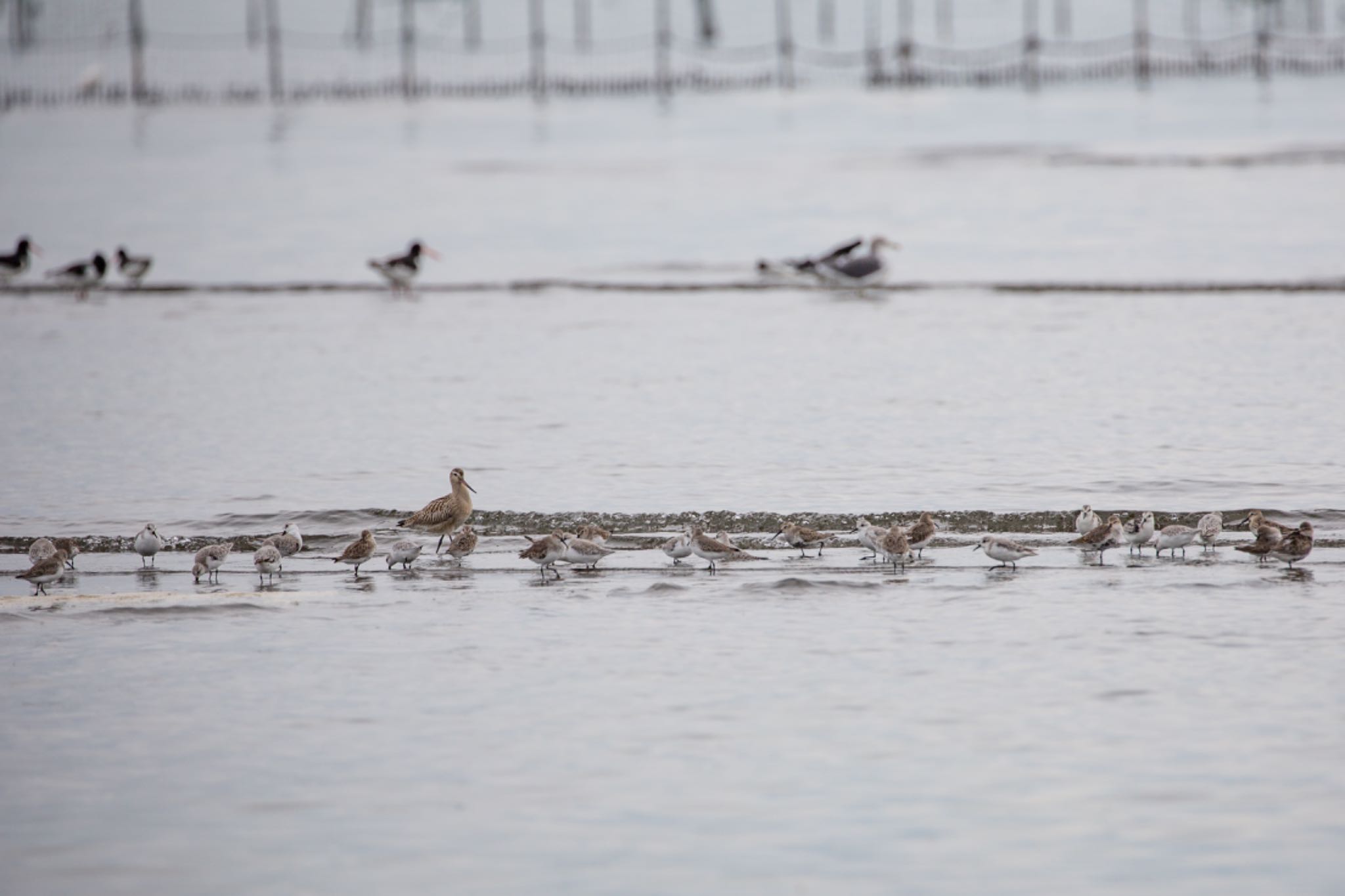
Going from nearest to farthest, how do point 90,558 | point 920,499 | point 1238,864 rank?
point 1238,864 < point 90,558 < point 920,499

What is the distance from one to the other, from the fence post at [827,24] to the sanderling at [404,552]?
417 feet

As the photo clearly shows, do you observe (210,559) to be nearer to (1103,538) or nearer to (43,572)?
(43,572)

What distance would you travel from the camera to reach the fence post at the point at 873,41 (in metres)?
104

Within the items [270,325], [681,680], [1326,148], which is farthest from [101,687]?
[1326,148]

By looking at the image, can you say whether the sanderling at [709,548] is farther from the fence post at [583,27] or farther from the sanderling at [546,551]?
the fence post at [583,27]

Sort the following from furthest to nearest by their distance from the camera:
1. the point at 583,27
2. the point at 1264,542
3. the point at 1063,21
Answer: the point at 1063,21 → the point at 583,27 → the point at 1264,542

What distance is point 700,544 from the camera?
11469 mm

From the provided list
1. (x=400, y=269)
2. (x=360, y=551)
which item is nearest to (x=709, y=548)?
(x=360, y=551)

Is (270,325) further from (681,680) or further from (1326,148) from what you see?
(1326,148)

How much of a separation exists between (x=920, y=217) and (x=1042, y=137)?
24973 mm

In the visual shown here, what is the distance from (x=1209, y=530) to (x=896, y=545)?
7.09 feet

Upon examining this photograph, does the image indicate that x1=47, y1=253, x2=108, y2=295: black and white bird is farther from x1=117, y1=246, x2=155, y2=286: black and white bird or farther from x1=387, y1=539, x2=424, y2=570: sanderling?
x1=387, y1=539, x2=424, y2=570: sanderling

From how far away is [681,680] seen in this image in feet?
30.0

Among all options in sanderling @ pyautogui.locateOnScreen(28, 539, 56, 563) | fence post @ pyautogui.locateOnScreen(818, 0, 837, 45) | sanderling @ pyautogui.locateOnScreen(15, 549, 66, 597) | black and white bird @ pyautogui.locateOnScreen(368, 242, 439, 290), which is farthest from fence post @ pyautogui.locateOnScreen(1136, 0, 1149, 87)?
sanderling @ pyautogui.locateOnScreen(15, 549, 66, 597)
